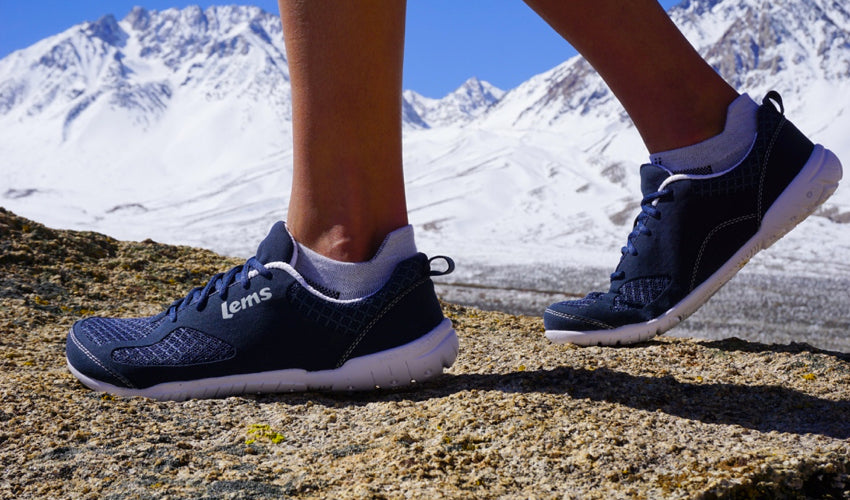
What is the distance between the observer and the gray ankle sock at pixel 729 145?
1.35 metres

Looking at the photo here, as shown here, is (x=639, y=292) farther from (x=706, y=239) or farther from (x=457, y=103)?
(x=457, y=103)

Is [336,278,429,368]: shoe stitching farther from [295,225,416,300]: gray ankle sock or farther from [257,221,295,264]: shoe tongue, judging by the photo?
[257,221,295,264]: shoe tongue

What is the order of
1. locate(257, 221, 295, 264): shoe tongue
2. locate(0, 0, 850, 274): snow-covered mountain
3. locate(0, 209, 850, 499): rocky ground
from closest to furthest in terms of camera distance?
locate(0, 209, 850, 499): rocky ground, locate(257, 221, 295, 264): shoe tongue, locate(0, 0, 850, 274): snow-covered mountain

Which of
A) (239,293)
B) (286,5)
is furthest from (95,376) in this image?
(286,5)

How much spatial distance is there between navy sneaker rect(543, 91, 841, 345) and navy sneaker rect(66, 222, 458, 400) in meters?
0.47

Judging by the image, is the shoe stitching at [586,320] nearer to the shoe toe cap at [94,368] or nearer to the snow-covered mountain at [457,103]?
the shoe toe cap at [94,368]

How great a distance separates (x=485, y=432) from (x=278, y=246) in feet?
1.53

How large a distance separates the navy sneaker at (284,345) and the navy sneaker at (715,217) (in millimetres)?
470

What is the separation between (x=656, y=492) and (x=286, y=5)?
0.83 meters

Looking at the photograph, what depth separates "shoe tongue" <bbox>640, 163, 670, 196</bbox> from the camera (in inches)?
55.4

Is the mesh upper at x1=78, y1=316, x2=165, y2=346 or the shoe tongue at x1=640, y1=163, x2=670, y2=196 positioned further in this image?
the shoe tongue at x1=640, y1=163, x2=670, y2=196

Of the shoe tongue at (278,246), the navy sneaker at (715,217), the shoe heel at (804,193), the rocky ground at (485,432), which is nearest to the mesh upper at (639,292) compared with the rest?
the navy sneaker at (715,217)

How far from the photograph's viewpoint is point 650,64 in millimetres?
1318

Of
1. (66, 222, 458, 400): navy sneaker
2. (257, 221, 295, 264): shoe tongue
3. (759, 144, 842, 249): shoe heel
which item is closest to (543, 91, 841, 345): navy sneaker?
(759, 144, 842, 249): shoe heel
